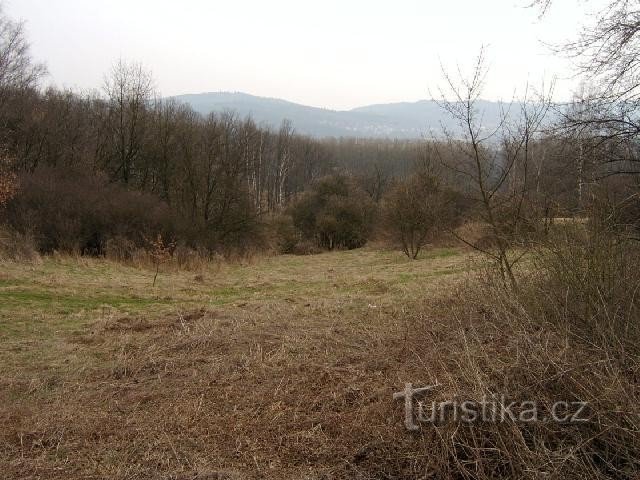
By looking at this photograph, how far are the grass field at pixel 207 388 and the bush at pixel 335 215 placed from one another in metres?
27.6

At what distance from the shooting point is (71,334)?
7.57 meters

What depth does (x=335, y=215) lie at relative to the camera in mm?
37250

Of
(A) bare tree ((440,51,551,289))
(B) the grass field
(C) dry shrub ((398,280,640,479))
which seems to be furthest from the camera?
(A) bare tree ((440,51,551,289))

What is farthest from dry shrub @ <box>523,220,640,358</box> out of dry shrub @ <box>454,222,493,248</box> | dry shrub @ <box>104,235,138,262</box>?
dry shrub @ <box>104,235,138,262</box>

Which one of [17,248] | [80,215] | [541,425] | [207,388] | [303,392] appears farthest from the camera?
[80,215]

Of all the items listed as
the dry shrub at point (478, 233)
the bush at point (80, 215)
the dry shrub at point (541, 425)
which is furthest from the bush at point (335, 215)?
the dry shrub at point (541, 425)

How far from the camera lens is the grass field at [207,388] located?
3.58 meters

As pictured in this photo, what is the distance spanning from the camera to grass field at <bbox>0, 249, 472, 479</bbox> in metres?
3.58

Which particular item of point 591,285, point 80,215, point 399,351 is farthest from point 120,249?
point 591,285

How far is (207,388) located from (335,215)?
1282 inches

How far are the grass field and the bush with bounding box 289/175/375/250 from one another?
2755cm

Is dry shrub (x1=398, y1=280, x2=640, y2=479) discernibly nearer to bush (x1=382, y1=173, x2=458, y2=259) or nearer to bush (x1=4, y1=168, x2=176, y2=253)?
bush (x1=4, y1=168, x2=176, y2=253)

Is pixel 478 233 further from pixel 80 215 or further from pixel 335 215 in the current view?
pixel 335 215

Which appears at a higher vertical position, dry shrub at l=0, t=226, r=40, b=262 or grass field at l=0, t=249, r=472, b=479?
grass field at l=0, t=249, r=472, b=479
